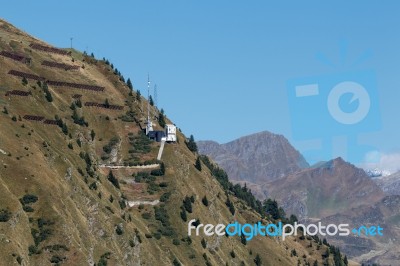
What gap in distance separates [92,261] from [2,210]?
25.0 m

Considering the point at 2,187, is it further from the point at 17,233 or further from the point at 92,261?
the point at 92,261

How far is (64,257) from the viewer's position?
193125mm

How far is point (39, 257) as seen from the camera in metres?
191

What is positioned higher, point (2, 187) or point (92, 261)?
point (2, 187)

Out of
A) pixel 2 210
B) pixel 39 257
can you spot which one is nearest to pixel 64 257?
pixel 39 257

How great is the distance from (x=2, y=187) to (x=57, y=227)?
16368 millimetres

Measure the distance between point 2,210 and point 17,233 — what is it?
638 cm

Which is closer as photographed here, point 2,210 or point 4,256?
point 4,256

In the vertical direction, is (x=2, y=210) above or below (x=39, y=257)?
above

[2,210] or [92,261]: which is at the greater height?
[2,210]

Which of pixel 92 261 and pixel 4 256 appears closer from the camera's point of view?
pixel 4 256

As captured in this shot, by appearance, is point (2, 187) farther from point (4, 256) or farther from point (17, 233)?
point (4, 256)

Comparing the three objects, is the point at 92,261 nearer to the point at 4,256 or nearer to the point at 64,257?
the point at 64,257

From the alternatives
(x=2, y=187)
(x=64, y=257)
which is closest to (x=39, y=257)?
(x=64, y=257)
